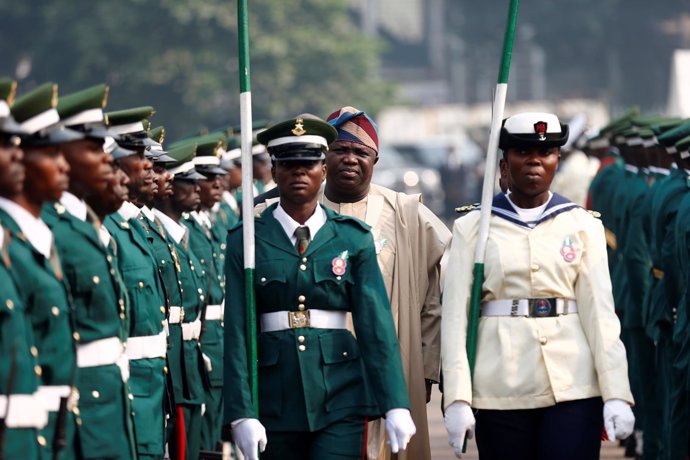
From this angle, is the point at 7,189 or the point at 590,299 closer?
A: the point at 7,189

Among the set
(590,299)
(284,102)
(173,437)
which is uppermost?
(284,102)

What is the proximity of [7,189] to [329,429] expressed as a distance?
1.92 meters

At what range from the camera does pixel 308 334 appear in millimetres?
8016

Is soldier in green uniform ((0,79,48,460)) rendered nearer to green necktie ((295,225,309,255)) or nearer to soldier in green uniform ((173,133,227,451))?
green necktie ((295,225,309,255))

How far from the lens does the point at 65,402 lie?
691 centimetres

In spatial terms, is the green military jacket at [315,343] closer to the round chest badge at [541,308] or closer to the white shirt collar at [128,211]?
the round chest badge at [541,308]

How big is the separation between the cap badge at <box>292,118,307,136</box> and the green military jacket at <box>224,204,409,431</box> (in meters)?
0.40

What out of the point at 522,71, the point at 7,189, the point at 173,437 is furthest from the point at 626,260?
the point at 522,71

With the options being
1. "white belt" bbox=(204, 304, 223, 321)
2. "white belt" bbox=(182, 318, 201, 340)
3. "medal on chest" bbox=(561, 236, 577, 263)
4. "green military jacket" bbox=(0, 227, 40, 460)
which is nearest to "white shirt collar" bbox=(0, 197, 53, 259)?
"green military jacket" bbox=(0, 227, 40, 460)

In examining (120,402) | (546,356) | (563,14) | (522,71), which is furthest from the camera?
(522,71)

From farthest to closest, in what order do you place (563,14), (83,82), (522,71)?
(522,71) < (563,14) < (83,82)

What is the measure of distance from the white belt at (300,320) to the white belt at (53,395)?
4.37 ft

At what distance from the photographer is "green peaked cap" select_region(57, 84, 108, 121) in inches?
292

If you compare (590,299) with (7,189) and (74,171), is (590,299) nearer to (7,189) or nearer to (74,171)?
(74,171)
